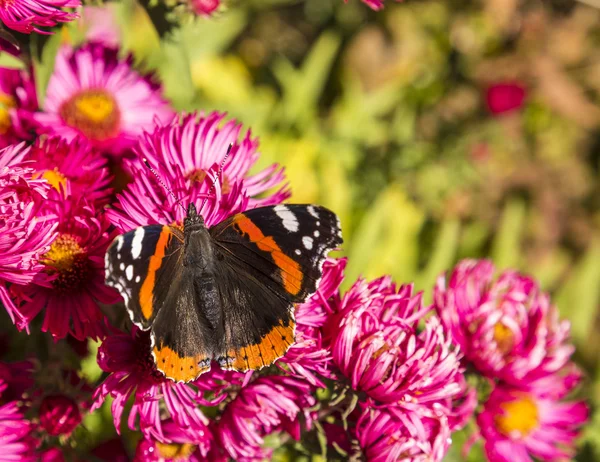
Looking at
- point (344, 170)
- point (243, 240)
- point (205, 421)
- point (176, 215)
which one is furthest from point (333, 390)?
point (344, 170)

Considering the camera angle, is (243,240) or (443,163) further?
(443,163)

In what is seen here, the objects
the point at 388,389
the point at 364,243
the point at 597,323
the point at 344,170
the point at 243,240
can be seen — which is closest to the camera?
the point at 388,389

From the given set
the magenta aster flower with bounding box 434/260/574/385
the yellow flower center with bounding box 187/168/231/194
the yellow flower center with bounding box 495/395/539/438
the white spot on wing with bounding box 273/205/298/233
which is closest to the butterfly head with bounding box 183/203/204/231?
the yellow flower center with bounding box 187/168/231/194

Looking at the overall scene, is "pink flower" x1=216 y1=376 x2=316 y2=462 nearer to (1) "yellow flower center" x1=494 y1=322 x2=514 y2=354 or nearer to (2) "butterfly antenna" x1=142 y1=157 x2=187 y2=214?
(2) "butterfly antenna" x1=142 y1=157 x2=187 y2=214

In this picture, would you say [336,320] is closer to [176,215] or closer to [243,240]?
[243,240]

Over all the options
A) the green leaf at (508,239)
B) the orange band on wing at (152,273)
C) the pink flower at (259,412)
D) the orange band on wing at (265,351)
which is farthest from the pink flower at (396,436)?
the green leaf at (508,239)

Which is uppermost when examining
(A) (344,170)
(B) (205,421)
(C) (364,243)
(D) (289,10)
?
(D) (289,10)
